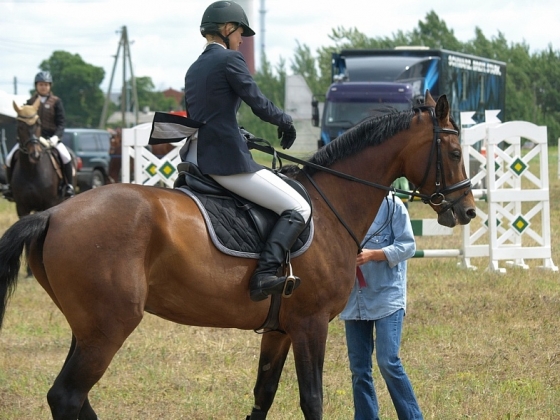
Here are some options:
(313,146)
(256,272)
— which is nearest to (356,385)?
(256,272)

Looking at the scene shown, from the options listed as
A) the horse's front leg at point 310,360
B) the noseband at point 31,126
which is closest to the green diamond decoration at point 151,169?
the noseband at point 31,126

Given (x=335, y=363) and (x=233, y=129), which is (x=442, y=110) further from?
(x=335, y=363)

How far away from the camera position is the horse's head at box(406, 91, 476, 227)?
610 cm

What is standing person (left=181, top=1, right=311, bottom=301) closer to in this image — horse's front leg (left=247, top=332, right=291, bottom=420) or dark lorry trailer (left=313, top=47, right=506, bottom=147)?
horse's front leg (left=247, top=332, right=291, bottom=420)

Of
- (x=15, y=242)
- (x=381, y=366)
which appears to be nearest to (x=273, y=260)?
(x=381, y=366)

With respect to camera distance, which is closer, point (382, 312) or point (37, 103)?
point (382, 312)

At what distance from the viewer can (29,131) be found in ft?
44.9

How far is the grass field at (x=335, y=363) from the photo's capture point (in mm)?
6992

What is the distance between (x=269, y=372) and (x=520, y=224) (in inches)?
312

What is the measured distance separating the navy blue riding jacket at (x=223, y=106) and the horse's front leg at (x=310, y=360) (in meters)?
1.03

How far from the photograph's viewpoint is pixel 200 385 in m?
7.71

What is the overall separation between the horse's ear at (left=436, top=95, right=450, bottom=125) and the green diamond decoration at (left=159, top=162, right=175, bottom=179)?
7.79m

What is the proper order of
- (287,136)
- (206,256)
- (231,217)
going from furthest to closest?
(287,136), (231,217), (206,256)

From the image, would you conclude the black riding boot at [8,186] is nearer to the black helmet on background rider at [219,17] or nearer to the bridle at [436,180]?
the bridle at [436,180]
